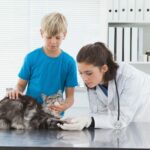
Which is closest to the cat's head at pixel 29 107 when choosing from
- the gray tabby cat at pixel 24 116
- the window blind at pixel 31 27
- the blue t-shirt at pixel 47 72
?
the gray tabby cat at pixel 24 116

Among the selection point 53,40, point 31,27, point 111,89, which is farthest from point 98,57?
point 31,27

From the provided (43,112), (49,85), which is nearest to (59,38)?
(49,85)

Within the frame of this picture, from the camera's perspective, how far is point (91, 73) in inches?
68.5

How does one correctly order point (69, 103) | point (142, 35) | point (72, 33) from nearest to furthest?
point (69, 103), point (142, 35), point (72, 33)

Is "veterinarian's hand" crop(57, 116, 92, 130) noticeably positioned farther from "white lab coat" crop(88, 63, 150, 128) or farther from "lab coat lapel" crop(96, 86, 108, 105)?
"lab coat lapel" crop(96, 86, 108, 105)

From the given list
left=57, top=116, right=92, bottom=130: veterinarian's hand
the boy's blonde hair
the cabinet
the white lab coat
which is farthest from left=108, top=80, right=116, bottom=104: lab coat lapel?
the cabinet

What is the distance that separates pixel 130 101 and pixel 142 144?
1.59ft

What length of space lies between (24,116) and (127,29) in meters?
1.98

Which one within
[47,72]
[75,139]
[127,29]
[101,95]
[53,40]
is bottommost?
[75,139]

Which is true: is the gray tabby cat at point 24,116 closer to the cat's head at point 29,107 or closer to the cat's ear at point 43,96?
the cat's head at point 29,107

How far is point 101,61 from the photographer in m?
1.76

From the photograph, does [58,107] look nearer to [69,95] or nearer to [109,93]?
[69,95]

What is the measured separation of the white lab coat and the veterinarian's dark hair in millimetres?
48

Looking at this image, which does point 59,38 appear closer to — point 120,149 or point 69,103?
point 69,103
